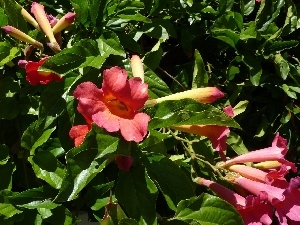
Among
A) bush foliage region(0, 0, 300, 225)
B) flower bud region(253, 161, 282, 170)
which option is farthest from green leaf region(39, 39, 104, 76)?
flower bud region(253, 161, 282, 170)

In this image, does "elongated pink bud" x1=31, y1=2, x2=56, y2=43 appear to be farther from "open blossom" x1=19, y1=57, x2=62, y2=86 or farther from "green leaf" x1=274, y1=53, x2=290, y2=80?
"green leaf" x1=274, y1=53, x2=290, y2=80

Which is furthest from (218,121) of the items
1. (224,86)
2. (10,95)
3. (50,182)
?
(224,86)

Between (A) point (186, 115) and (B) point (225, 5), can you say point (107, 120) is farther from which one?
(B) point (225, 5)

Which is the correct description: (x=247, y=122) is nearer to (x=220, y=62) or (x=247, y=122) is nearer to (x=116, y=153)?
(x=220, y=62)

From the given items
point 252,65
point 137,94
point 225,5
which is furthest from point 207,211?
point 225,5

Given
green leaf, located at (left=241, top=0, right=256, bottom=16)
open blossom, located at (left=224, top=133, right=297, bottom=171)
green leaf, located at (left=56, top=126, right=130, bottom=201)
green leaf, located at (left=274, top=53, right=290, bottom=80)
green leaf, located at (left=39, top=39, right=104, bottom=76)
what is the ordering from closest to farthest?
green leaf, located at (left=56, top=126, right=130, bottom=201), green leaf, located at (left=39, top=39, right=104, bottom=76), open blossom, located at (left=224, top=133, right=297, bottom=171), green leaf, located at (left=274, top=53, right=290, bottom=80), green leaf, located at (left=241, top=0, right=256, bottom=16)

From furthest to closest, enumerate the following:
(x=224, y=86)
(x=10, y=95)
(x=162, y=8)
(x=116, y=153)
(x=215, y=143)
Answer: (x=224, y=86) < (x=162, y=8) < (x=10, y=95) < (x=215, y=143) < (x=116, y=153)
